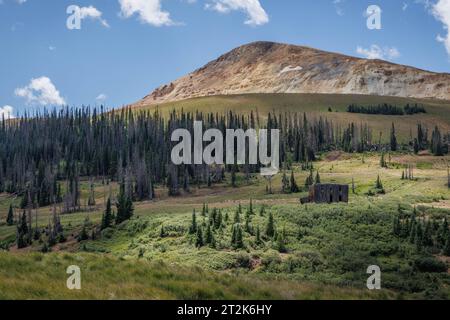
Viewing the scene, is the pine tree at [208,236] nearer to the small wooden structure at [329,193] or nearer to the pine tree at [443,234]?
the pine tree at [443,234]

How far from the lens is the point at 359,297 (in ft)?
45.9

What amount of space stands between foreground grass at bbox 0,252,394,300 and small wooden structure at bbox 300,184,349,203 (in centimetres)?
5023

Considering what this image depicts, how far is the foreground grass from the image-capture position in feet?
41.0

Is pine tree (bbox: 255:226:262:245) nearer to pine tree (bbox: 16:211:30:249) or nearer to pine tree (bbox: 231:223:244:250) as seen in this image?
pine tree (bbox: 231:223:244:250)

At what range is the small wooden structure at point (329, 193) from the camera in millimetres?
65088

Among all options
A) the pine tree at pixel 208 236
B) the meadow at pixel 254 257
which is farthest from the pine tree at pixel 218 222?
the pine tree at pixel 208 236

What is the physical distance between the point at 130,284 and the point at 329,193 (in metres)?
54.3

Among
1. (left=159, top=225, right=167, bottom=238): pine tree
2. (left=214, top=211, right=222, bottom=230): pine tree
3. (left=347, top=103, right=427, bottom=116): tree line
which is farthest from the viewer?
(left=347, top=103, right=427, bottom=116): tree line

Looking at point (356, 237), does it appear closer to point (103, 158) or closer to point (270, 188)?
point (270, 188)

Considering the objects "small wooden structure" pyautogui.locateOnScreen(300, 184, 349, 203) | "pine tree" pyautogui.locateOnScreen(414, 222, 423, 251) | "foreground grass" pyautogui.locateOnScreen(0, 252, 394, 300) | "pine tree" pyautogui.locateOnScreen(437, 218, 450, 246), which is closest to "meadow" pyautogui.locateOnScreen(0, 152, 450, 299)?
"foreground grass" pyautogui.locateOnScreen(0, 252, 394, 300)

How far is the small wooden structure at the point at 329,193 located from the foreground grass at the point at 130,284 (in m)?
50.2

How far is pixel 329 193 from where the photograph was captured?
→ 214ft
